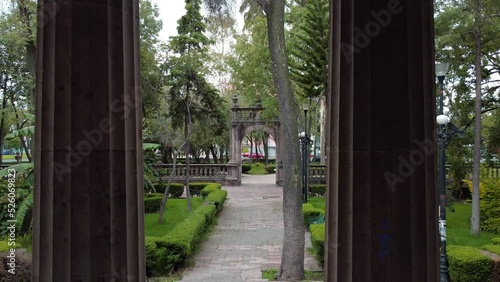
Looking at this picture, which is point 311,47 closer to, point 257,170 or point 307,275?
point 307,275

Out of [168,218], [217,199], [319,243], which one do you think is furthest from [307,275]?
[217,199]

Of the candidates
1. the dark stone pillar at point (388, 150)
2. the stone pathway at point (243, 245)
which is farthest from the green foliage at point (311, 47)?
the dark stone pillar at point (388, 150)

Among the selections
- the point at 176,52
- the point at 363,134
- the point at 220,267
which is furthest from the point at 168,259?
the point at 176,52

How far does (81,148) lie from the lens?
246 centimetres

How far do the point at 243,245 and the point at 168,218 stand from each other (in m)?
4.41

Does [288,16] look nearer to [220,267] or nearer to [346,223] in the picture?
[220,267]

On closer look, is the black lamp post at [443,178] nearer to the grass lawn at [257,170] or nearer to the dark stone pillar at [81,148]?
the dark stone pillar at [81,148]

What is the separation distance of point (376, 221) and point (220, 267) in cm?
710

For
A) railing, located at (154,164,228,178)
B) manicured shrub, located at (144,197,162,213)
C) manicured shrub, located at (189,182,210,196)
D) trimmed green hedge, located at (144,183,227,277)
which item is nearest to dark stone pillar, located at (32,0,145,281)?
trimmed green hedge, located at (144,183,227,277)

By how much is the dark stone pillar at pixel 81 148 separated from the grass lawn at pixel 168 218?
9153 mm

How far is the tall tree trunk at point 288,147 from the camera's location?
7973 mm

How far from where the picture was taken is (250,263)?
9.28 metres

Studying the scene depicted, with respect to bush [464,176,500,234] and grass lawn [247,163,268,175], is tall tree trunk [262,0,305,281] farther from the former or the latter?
grass lawn [247,163,268,175]

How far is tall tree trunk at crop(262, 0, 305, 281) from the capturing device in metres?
7.97
